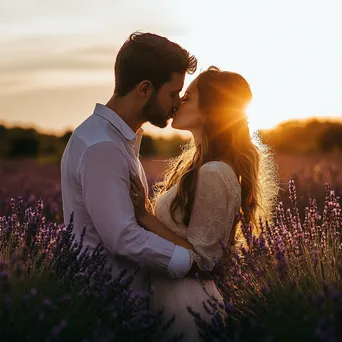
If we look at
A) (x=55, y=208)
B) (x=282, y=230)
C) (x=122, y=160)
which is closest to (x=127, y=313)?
(x=122, y=160)

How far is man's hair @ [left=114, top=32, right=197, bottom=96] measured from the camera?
421 cm

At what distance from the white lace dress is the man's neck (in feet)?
1.54

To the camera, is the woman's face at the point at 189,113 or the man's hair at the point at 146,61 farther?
the woman's face at the point at 189,113

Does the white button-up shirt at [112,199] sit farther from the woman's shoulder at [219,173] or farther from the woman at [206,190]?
the woman's shoulder at [219,173]

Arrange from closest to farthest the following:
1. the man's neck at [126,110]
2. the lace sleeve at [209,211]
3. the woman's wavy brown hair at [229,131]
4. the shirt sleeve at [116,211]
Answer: the shirt sleeve at [116,211] → the lace sleeve at [209,211] → the man's neck at [126,110] → the woman's wavy brown hair at [229,131]

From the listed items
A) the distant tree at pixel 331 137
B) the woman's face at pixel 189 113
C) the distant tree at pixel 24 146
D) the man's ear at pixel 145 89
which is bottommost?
the distant tree at pixel 331 137

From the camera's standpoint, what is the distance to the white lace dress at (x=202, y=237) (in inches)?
161

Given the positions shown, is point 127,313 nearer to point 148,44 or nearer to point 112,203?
point 112,203

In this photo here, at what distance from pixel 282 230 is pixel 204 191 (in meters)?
0.56

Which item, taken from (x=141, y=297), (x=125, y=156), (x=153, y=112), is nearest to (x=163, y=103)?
(x=153, y=112)

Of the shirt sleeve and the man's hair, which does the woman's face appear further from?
the shirt sleeve

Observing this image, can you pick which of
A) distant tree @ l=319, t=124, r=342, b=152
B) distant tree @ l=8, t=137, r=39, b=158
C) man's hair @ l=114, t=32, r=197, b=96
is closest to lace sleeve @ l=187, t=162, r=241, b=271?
man's hair @ l=114, t=32, r=197, b=96

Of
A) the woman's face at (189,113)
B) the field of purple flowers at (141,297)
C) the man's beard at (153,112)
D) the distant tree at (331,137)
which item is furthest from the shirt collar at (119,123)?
the distant tree at (331,137)

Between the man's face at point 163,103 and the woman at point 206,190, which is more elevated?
the man's face at point 163,103
